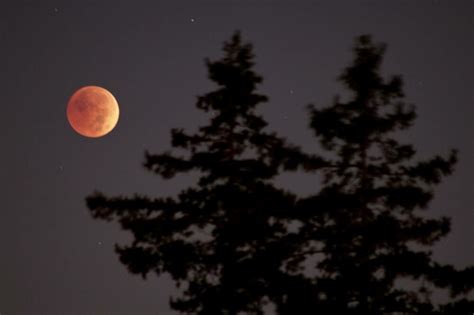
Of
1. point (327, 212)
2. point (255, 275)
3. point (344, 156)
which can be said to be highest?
point (344, 156)

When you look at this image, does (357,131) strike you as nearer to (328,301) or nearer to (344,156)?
(344,156)

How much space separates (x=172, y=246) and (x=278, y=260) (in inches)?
140

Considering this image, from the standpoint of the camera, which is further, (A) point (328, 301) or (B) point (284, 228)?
(B) point (284, 228)

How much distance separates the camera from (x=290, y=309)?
72.5 feet

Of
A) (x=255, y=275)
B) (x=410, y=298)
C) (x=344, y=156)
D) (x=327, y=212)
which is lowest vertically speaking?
(x=410, y=298)

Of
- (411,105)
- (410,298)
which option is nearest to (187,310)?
(410,298)

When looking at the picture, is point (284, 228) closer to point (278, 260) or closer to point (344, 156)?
point (278, 260)

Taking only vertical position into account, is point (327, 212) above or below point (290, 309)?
above

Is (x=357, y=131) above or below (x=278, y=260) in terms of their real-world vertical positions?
above

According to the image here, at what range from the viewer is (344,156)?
24750 millimetres

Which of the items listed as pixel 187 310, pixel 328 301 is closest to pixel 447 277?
pixel 328 301

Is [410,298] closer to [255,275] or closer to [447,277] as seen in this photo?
[447,277]

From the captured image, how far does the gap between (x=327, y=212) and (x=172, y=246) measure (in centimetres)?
522

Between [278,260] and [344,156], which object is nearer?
[278,260]
